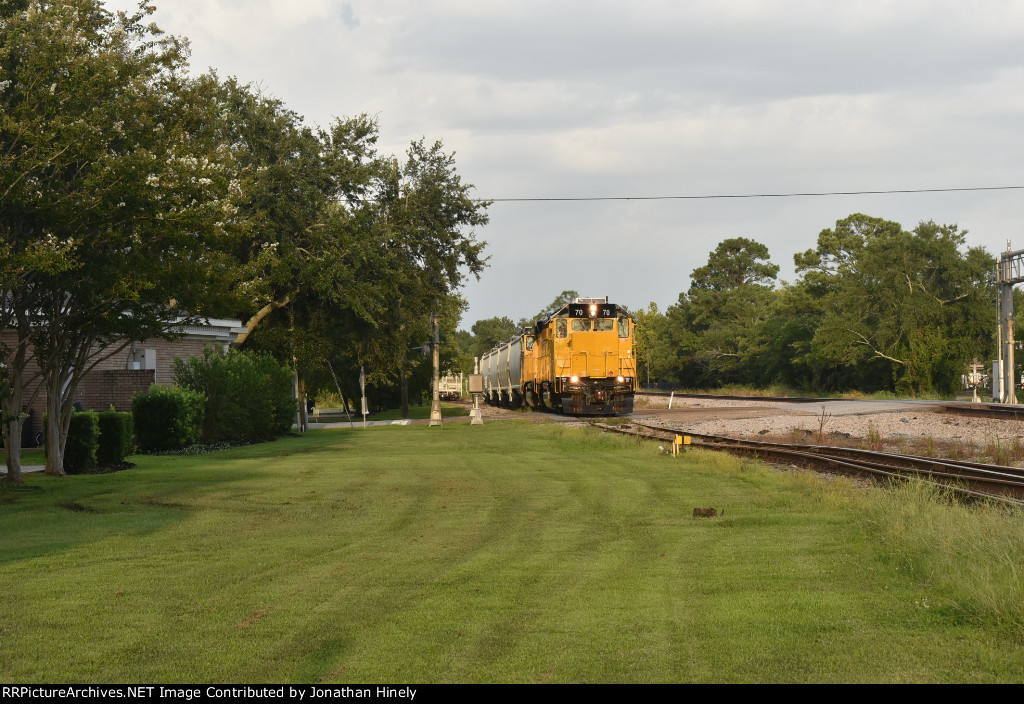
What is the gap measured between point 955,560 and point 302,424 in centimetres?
3183

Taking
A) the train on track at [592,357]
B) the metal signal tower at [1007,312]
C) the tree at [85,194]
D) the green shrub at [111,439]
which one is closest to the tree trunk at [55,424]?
the tree at [85,194]

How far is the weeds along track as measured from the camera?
1333 centimetres

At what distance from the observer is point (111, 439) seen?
20.1 metres

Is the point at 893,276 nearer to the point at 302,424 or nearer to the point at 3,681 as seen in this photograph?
the point at 302,424

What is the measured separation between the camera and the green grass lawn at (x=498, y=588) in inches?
225

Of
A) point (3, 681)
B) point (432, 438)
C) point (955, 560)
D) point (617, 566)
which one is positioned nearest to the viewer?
point (3, 681)

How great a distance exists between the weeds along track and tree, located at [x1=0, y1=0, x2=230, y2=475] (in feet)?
38.1

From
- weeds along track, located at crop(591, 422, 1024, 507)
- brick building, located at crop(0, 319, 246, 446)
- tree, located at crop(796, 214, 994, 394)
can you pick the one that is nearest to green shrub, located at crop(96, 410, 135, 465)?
brick building, located at crop(0, 319, 246, 446)

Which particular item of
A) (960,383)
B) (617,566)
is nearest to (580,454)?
(617,566)

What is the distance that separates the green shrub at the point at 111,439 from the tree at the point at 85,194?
43.5 inches

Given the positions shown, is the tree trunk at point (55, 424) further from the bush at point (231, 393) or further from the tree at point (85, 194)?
the bush at point (231, 393)

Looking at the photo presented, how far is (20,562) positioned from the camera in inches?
348

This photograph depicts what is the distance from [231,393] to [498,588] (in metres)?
21.7

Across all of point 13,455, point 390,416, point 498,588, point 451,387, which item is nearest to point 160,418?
point 13,455
